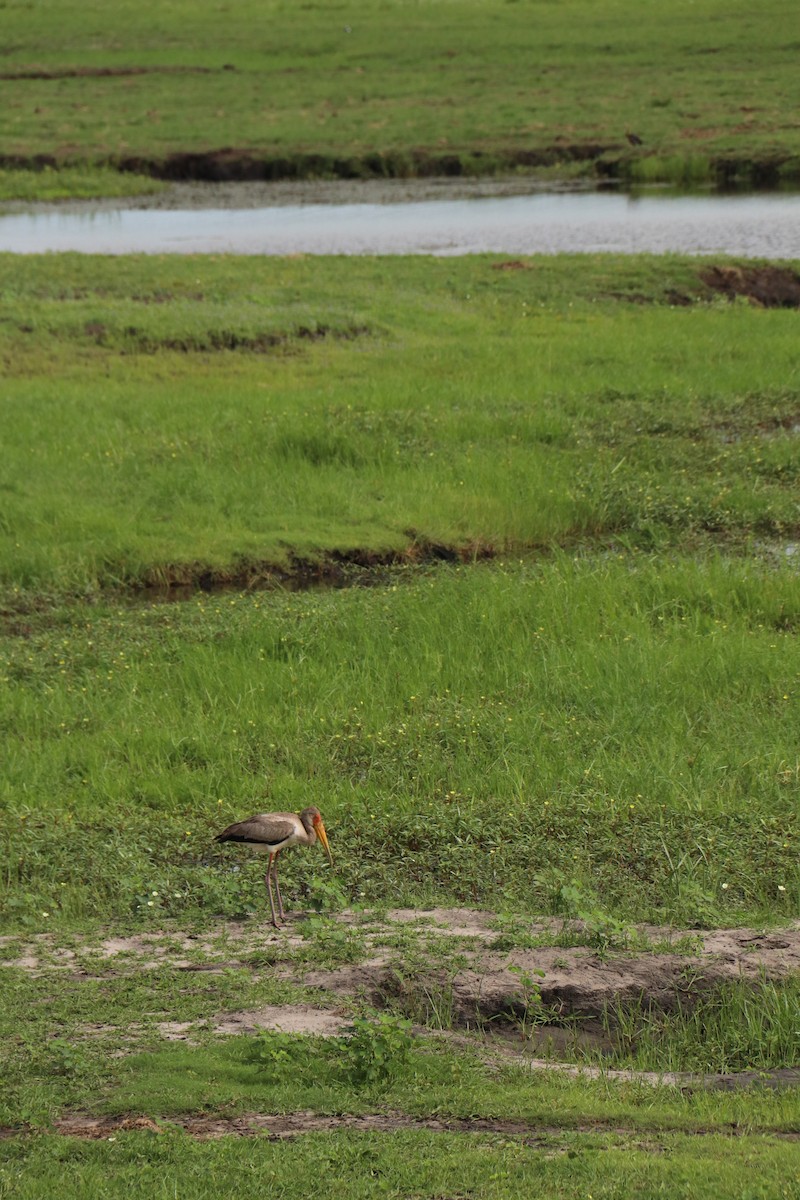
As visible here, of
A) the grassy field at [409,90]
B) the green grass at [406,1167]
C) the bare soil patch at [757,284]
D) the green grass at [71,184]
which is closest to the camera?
the green grass at [406,1167]

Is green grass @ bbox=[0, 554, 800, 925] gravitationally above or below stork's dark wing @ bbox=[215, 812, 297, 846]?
below

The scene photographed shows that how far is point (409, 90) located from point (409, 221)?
666 inches

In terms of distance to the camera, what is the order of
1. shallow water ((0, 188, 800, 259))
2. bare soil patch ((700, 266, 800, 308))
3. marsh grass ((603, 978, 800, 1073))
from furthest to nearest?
1. shallow water ((0, 188, 800, 259))
2. bare soil patch ((700, 266, 800, 308))
3. marsh grass ((603, 978, 800, 1073))

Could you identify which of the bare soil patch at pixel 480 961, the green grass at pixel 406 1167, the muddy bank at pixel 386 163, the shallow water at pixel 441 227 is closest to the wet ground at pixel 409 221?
the shallow water at pixel 441 227

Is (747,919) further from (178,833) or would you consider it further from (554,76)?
(554,76)

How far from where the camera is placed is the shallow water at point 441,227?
27766 millimetres

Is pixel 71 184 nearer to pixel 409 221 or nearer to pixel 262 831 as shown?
pixel 409 221

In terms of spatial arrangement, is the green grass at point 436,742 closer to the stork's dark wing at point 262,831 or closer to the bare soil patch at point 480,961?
the bare soil patch at point 480,961

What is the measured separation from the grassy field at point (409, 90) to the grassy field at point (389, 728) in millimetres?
22066

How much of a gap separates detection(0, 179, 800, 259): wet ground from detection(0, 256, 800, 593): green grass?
5.77 meters

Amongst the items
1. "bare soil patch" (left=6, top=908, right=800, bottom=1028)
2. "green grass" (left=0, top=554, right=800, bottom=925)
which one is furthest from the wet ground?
→ "bare soil patch" (left=6, top=908, right=800, bottom=1028)

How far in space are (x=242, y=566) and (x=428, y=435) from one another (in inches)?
132

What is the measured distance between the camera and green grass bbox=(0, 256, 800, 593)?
13.2 m

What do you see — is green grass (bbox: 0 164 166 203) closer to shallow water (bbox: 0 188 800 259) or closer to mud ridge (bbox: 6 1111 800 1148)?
shallow water (bbox: 0 188 800 259)
